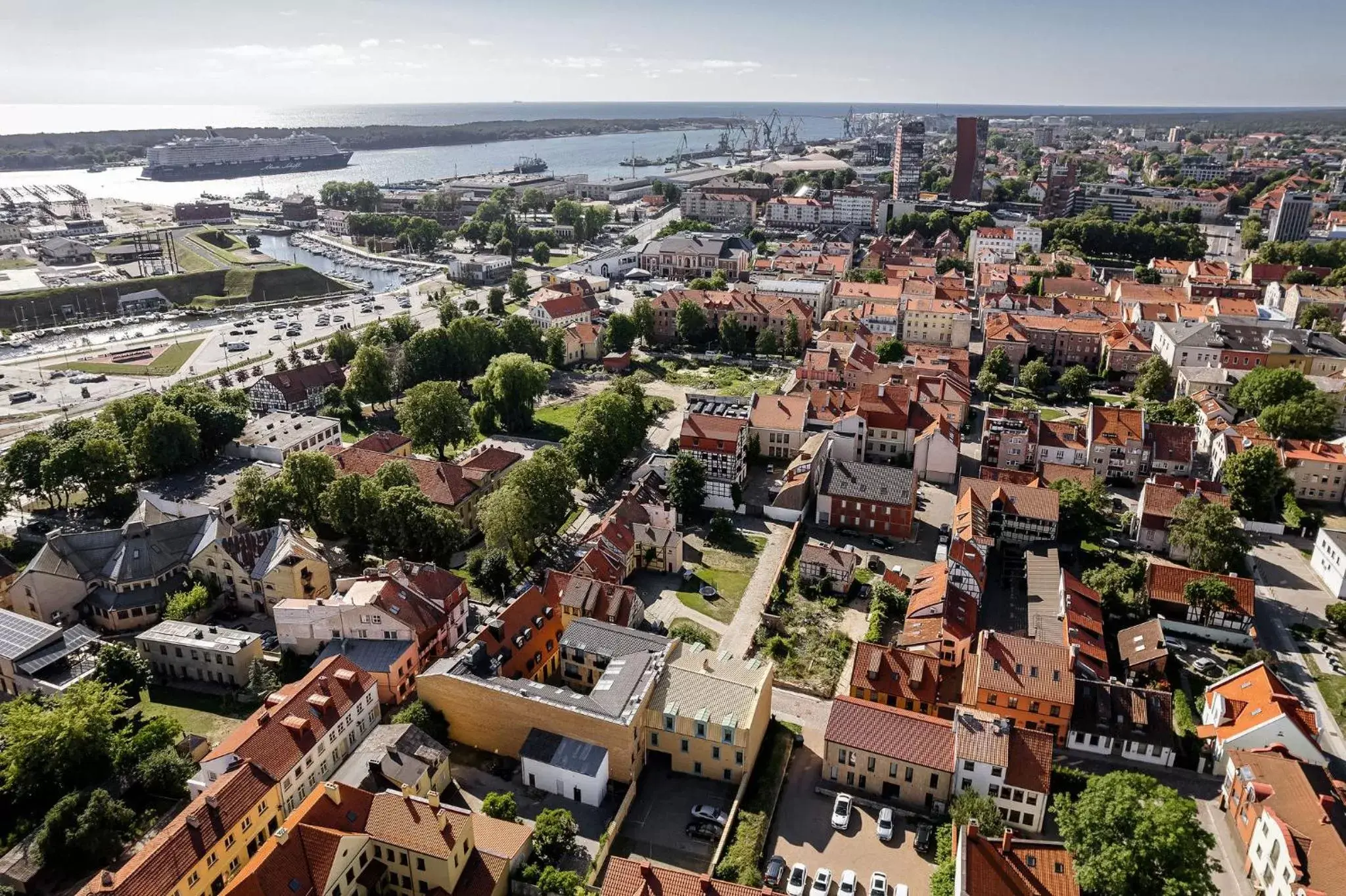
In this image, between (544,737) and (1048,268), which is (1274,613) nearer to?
(544,737)

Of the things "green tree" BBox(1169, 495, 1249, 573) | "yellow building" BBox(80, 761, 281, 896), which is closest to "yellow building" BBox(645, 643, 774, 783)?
"yellow building" BBox(80, 761, 281, 896)

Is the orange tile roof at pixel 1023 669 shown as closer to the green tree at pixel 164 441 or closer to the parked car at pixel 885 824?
the parked car at pixel 885 824

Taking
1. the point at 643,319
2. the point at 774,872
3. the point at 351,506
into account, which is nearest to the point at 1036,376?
the point at 643,319

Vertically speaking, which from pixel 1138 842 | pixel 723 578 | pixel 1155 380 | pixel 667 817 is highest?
pixel 1138 842

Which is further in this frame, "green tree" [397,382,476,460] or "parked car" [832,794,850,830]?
"green tree" [397,382,476,460]

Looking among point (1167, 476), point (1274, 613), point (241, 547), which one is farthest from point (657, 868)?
point (1167, 476)

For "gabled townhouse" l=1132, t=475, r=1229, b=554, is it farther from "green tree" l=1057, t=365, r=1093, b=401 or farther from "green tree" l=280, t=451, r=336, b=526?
"green tree" l=280, t=451, r=336, b=526

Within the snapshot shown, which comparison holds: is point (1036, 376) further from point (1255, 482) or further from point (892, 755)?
point (892, 755)
